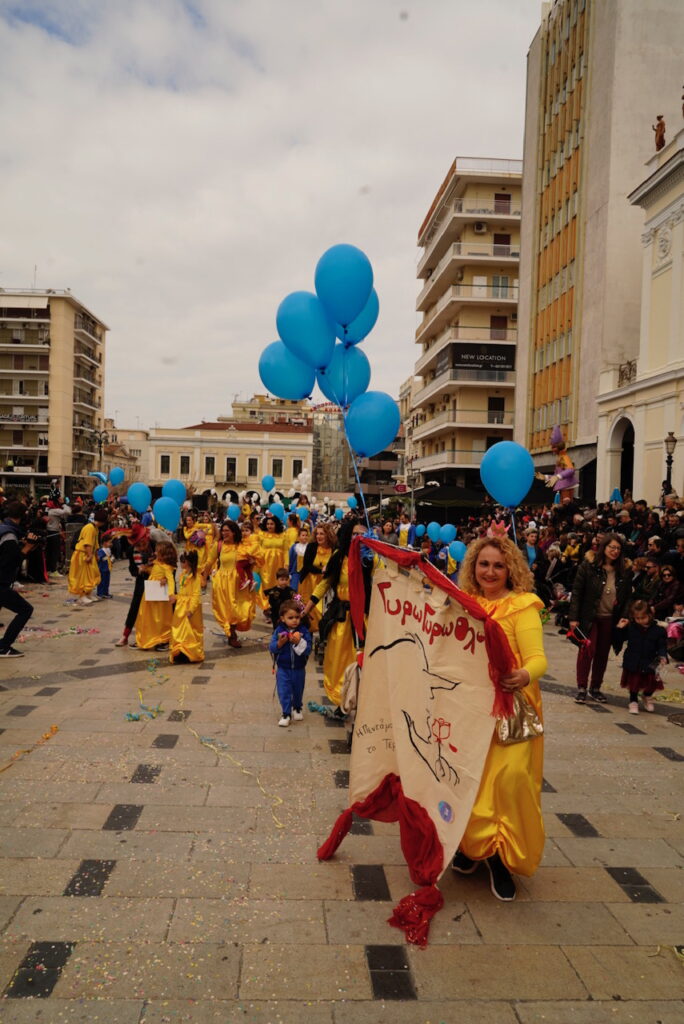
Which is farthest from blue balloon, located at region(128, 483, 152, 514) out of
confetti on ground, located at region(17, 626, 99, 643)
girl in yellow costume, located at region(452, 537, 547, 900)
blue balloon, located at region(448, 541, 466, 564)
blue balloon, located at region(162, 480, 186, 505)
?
girl in yellow costume, located at region(452, 537, 547, 900)

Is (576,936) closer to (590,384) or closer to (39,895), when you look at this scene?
(39,895)

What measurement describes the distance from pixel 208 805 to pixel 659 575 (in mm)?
7194

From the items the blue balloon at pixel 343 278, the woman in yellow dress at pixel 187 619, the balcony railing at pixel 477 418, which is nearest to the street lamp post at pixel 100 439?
the balcony railing at pixel 477 418

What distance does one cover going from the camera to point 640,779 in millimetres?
5324

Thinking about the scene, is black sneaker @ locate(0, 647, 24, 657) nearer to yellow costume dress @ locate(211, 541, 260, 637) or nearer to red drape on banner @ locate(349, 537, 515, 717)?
yellow costume dress @ locate(211, 541, 260, 637)

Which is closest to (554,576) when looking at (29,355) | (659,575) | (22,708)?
(659,575)

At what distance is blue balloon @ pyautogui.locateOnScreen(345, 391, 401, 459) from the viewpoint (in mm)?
6539

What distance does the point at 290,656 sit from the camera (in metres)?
6.20

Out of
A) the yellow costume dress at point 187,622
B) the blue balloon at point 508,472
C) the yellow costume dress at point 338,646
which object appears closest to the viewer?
the yellow costume dress at point 338,646

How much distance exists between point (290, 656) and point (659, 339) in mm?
18870

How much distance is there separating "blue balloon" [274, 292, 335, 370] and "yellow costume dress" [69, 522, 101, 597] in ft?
25.8

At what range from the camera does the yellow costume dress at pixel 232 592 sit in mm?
9734

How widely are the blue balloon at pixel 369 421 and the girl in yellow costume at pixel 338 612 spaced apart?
758 mm

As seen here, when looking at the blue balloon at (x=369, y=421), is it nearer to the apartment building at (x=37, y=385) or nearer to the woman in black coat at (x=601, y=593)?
the woman in black coat at (x=601, y=593)
